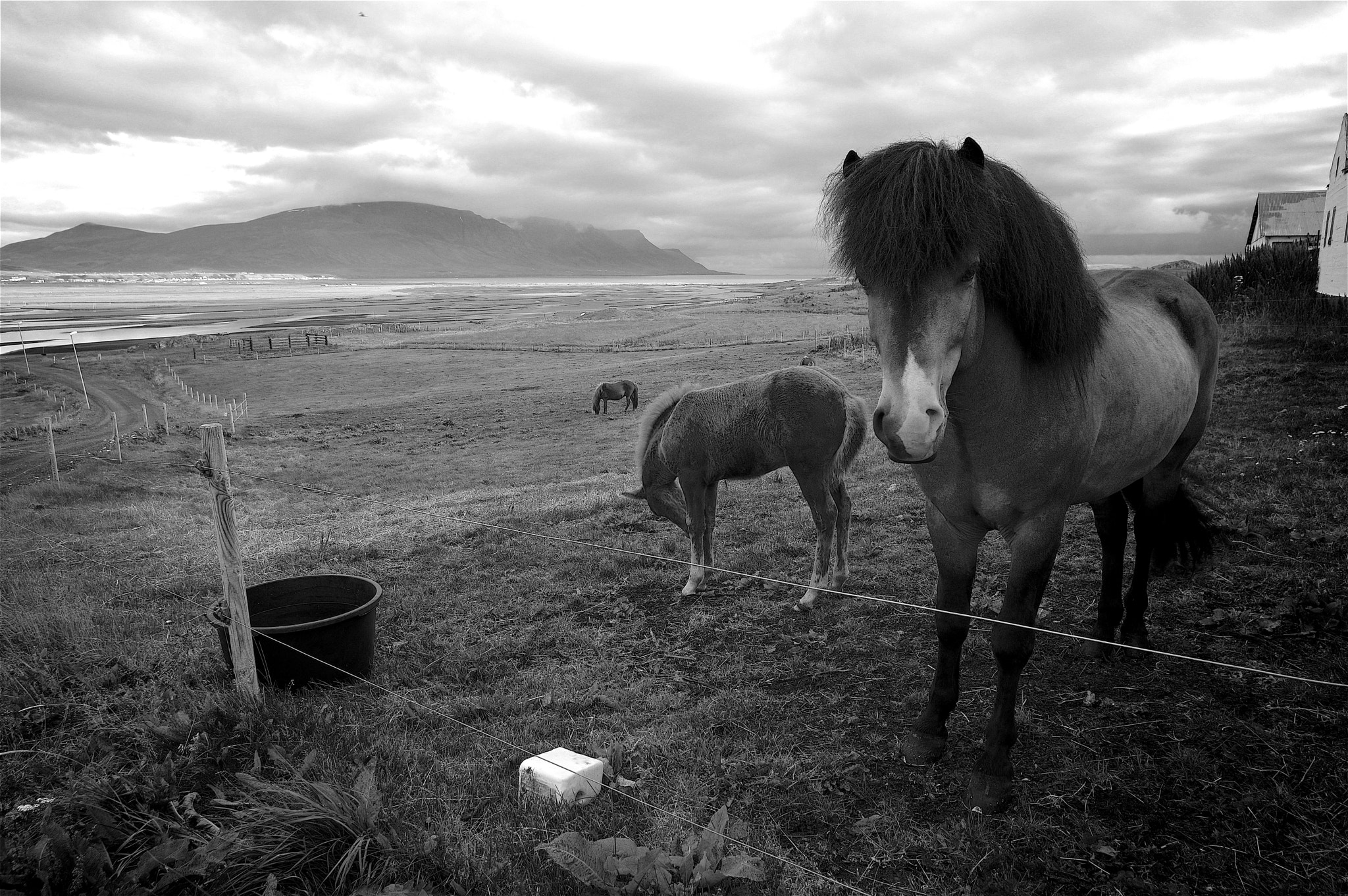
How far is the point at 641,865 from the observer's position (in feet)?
8.75

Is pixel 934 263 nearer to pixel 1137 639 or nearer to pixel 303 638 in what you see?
pixel 1137 639

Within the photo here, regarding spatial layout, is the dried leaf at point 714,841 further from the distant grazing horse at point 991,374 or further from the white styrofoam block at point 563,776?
the distant grazing horse at point 991,374

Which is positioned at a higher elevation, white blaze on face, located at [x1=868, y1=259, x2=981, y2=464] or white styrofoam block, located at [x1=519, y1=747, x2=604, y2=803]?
white blaze on face, located at [x1=868, y1=259, x2=981, y2=464]

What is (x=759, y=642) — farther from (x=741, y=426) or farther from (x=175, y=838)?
(x=175, y=838)

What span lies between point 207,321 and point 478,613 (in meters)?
107

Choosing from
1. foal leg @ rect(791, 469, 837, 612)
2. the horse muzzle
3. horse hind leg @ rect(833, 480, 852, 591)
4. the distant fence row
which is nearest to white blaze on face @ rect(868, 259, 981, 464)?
the horse muzzle

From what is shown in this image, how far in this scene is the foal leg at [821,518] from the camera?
646cm

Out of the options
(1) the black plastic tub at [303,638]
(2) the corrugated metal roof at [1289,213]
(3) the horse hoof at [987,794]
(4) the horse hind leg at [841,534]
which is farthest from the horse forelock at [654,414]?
(2) the corrugated metal roof at [1289,213]

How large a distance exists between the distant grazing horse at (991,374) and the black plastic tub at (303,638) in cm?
362

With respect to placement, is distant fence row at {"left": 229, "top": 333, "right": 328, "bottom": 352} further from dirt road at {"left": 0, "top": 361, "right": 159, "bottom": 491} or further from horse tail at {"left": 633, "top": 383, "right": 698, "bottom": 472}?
horse tail at {"left": 633, "top": 383, "right": 698, "bottom": 472}

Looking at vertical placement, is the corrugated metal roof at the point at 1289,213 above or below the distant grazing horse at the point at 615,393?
above

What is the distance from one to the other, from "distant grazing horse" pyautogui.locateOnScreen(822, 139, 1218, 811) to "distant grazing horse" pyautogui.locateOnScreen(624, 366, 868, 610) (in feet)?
8.42

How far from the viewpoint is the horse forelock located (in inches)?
299

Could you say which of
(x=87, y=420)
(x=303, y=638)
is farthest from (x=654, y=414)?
(x=87, y=420)
